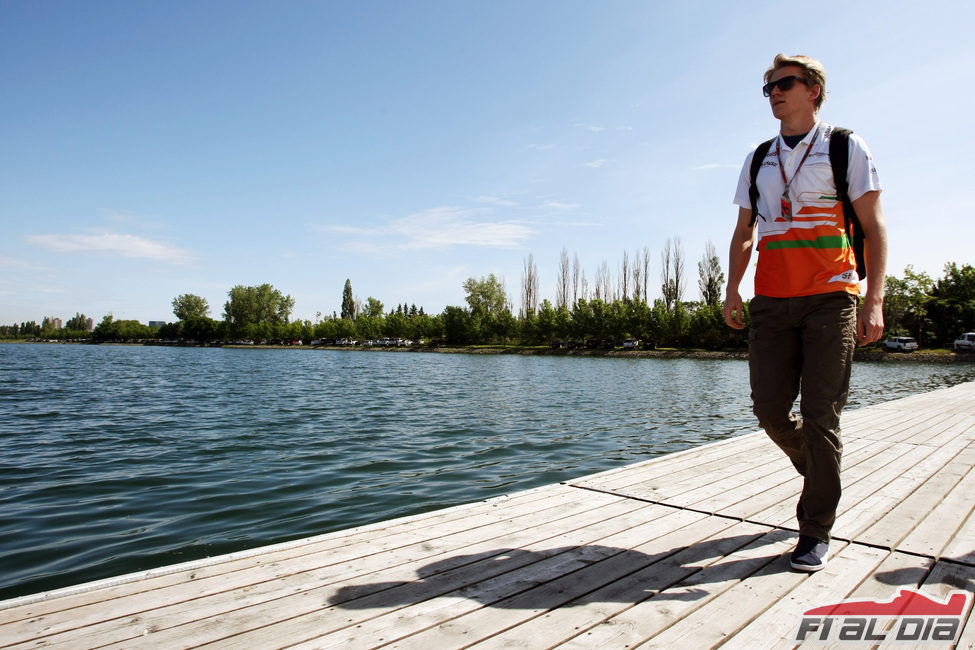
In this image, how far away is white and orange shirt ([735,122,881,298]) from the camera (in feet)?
9.25

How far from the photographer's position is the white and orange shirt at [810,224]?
2.82 m

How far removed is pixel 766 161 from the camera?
312 centimetres

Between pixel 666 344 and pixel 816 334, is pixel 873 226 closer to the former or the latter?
pixel 816 334

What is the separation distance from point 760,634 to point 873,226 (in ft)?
6.48

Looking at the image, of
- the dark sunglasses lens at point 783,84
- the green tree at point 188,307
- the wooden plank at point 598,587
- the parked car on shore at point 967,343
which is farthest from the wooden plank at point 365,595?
the green tree at point 188,307

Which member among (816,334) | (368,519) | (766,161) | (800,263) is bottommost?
(368,519)

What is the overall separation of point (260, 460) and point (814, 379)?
8.00 meters

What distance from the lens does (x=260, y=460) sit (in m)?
8.73

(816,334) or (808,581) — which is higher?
(816,334)

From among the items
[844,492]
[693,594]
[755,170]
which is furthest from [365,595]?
[844,492]

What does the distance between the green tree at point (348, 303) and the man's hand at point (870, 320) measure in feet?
463

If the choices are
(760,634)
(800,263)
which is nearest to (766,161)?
(800,263)

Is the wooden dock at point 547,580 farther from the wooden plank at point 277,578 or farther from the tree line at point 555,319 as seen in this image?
the tree line at point 555,319

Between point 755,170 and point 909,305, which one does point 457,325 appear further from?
point 755,170
